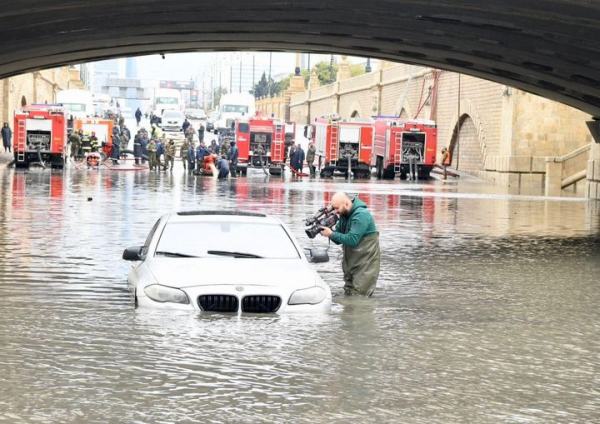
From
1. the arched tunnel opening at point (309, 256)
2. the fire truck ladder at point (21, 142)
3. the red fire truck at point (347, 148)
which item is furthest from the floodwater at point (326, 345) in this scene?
the red fire truck at point (347, 148)

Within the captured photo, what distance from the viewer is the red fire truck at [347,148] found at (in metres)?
62.0

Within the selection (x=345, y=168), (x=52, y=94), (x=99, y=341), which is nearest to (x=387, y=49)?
(x=345, y=168)

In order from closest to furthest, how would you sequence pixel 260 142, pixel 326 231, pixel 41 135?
pixel 326 231, pixel 41 135, pixel 260 142

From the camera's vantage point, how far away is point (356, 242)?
1417 centimetres

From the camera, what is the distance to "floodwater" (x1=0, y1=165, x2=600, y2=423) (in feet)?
28.5

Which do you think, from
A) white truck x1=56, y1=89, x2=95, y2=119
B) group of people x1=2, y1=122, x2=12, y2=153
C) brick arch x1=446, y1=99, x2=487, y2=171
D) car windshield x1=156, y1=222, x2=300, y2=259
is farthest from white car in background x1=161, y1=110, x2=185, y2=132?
car windshield x1=156, y1=222, x2=300, y2=259

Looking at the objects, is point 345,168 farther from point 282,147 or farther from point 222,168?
point 222,168

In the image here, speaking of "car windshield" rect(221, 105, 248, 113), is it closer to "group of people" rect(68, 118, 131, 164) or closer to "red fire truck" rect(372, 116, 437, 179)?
"group of people" rect(68, 118, 131, 164)

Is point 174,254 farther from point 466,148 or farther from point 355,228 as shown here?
point 466,148

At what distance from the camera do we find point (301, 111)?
409ft

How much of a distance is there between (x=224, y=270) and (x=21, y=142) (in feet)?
148

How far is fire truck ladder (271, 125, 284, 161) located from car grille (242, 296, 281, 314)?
161 feet

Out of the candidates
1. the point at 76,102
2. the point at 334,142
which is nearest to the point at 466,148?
the point at 334,142

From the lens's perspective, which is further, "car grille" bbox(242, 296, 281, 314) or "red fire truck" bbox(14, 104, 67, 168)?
"red fire truck" bbox(14, 104, 67, 168)
